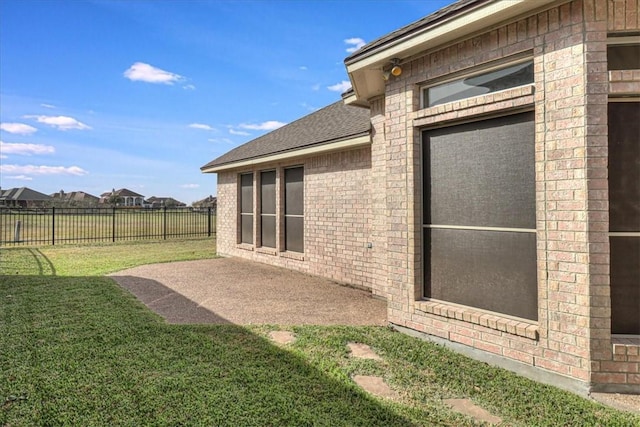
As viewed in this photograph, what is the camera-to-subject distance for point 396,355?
4.14m

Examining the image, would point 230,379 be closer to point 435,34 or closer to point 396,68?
point 396,68

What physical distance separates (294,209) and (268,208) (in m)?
1.33

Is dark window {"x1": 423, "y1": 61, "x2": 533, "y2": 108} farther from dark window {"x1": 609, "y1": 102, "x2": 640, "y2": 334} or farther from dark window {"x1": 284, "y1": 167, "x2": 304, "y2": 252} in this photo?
dark window {"x1": 284, "y1": 167, "x2": 304, "y2": 252}

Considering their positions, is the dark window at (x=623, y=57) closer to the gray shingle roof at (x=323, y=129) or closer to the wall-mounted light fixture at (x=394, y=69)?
the wall-mounted light fixture at (x=394, y=69)

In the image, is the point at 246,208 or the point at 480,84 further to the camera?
the point at 246,208

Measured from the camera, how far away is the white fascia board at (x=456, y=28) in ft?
11.3

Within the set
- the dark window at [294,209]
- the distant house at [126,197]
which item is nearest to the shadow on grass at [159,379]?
the dark window at [294,209]

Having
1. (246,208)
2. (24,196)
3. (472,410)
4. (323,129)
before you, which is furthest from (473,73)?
(24,196)

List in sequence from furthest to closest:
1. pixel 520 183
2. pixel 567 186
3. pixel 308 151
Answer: pixel 308 151, pixel 520 183, pixel 567 186

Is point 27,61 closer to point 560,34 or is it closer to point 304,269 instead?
point 304,269

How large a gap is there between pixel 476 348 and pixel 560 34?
3.33m

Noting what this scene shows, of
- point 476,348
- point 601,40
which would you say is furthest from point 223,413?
point 601,40

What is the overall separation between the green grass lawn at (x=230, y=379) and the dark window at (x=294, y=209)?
4806 mm

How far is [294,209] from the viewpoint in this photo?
994 cm
